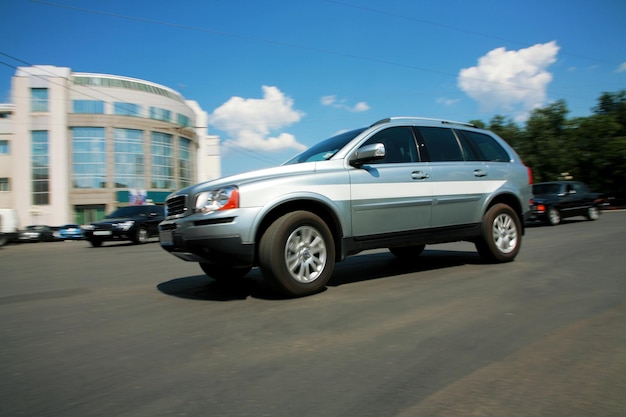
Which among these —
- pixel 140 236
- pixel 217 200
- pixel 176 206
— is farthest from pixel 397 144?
pixel 140 236

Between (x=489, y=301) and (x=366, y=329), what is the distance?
4.76ft

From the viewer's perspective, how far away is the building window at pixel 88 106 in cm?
4947

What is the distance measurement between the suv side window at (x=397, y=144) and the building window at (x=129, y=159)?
5080cm

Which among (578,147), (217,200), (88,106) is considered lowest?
(217,200)

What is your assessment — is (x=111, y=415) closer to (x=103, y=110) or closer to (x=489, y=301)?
(x=489, y=301)

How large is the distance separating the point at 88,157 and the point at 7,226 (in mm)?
33073

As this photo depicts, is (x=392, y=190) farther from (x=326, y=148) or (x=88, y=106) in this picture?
(x=88, y=106)

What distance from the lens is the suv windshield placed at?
5016 millimetres

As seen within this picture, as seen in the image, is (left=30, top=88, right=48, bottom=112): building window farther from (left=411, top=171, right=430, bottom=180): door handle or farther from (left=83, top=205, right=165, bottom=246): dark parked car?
(left=411, top=171, right=430, bottom=180): door handle

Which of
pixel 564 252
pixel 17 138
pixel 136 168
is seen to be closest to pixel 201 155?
pixel 136 168

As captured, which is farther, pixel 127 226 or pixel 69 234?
pixel 69 234

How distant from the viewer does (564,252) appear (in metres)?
7.23

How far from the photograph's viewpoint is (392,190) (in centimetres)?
494

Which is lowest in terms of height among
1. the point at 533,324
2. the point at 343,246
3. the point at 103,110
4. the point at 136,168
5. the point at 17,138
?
the point at 533,324
